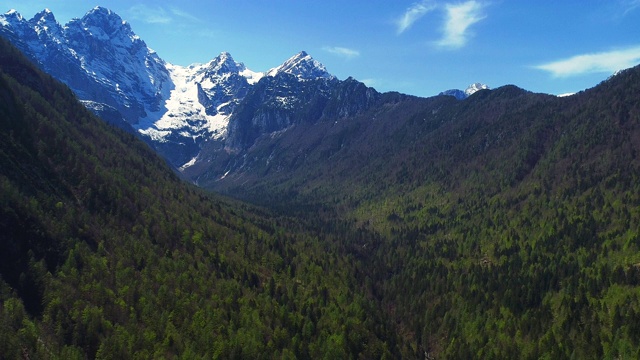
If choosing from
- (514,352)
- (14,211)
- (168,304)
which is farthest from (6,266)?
(514,352)

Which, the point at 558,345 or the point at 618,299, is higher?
the point at 618,299

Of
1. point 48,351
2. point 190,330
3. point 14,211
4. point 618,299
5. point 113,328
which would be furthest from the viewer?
point 618,299

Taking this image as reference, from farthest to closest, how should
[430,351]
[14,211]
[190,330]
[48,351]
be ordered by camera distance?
[430,351] → [14,211] → [190,330] → [48,351]

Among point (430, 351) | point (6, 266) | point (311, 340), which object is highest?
point (6, 266)

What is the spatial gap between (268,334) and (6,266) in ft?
279

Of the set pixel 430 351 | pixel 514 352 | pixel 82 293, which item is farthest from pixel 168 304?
pixel 514 352

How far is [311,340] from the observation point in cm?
17300

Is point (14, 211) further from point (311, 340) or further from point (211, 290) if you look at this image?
point (311, 340)

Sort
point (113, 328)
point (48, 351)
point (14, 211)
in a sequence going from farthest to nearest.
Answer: point (14, 211) → point (113, 328) → point (48, 351)

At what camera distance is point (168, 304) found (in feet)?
554

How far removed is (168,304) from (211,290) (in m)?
22.3

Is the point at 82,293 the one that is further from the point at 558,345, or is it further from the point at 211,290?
the point at 558,345

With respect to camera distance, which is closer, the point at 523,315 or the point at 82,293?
the point at 82,293

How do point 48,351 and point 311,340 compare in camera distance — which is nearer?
point 48,351
